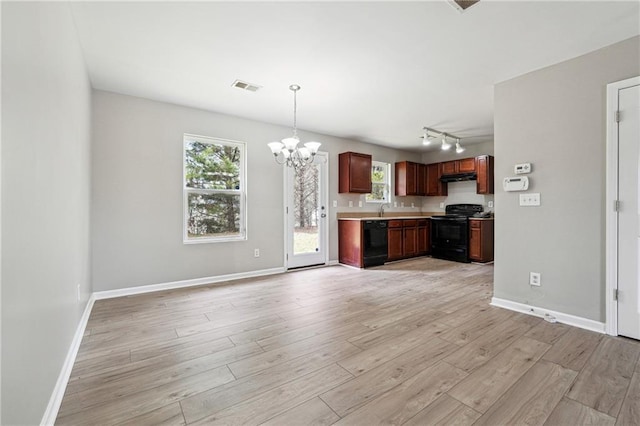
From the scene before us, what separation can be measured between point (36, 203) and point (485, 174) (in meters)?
6.45

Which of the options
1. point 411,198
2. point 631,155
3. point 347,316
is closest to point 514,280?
point 631,155

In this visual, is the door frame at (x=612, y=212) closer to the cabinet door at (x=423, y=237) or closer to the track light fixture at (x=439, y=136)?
the track light fixture at (x=439, y=136)

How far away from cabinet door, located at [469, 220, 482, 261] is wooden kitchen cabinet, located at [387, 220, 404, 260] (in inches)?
52.4

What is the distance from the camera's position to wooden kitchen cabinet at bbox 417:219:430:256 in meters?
6.23

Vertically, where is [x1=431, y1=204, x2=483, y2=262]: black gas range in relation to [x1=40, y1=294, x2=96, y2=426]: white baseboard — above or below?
above

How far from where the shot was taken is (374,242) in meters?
5.32

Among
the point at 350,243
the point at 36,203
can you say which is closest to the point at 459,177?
the point at 350,243

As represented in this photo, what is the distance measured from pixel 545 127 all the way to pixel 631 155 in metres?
0.68

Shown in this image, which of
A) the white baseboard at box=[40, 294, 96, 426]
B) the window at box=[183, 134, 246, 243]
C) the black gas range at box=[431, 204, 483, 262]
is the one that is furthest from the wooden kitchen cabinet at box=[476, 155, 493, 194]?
the white baseboard at box=[40, 294, 96, 426]

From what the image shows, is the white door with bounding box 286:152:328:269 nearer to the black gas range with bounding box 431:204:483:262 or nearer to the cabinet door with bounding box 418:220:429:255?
the cabinet door with bounding box 418:220:429:255

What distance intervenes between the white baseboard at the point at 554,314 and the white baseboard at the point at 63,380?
12.1 feet

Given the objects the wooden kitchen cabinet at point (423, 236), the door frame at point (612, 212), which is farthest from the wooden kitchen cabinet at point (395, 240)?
the door frame at point (612, 212)

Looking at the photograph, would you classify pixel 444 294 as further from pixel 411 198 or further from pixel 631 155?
pixel 411 198

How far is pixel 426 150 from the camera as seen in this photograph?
6926mm
